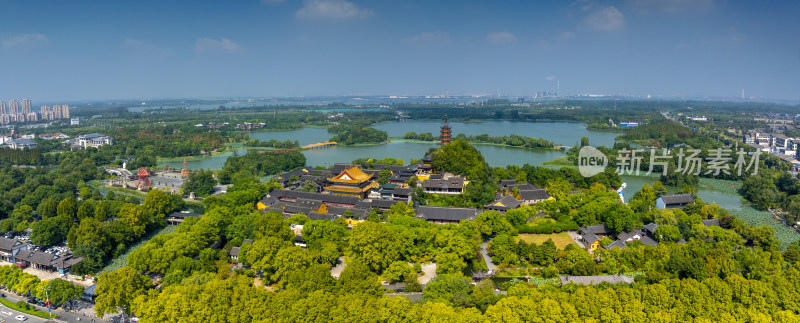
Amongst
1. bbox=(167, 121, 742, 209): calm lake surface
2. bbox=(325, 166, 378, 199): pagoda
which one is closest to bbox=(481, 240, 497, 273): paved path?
bbox=(325, 166, 378, 199): pagoda

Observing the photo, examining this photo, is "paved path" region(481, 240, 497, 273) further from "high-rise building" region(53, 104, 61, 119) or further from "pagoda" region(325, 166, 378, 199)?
"high-rise building" region(53, 104, 61, 119)

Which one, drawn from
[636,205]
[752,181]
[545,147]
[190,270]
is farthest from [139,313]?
[545,147]

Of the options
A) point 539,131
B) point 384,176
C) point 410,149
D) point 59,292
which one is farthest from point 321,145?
point 59,292

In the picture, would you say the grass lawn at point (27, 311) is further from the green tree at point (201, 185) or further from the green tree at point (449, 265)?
the green tree at point (201, 185)

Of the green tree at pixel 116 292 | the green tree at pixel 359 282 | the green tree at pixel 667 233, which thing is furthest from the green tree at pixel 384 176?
the green tree at pixel 116 292

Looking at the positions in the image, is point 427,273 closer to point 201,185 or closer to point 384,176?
point 384,176

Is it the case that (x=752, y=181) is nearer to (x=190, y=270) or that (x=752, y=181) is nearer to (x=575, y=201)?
(x=575, y=201)
